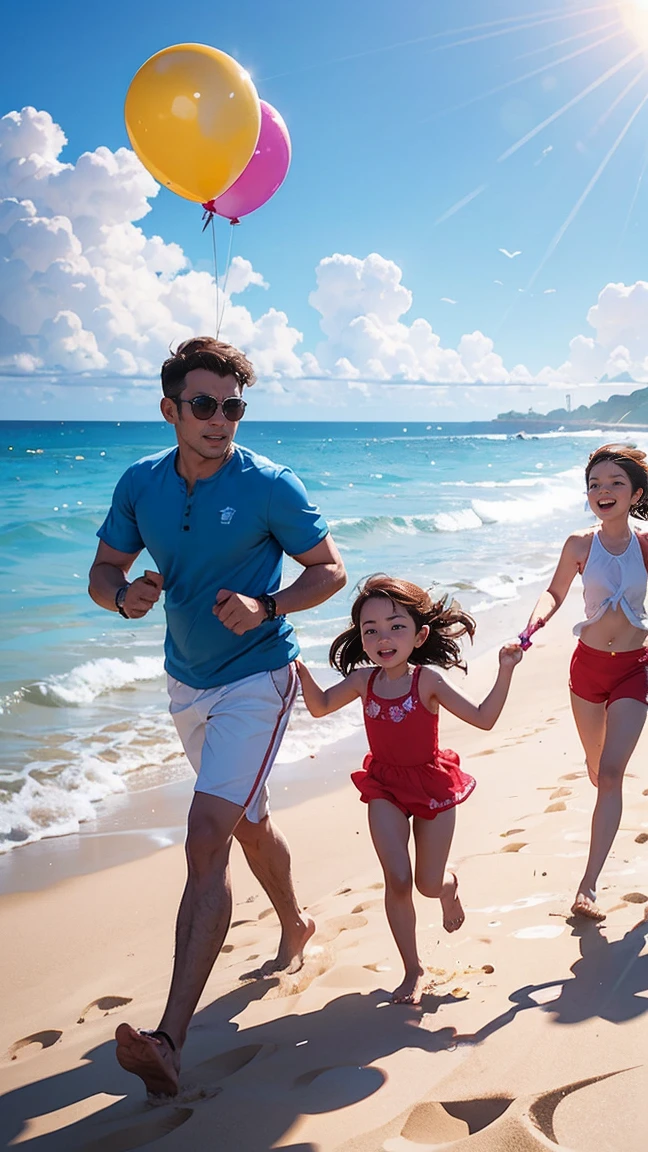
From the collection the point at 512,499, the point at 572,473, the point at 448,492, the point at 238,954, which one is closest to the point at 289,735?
the point at 238,954

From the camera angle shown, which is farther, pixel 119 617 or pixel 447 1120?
pixel 119 617

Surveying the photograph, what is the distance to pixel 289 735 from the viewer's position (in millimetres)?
7359

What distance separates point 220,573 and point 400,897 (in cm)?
125

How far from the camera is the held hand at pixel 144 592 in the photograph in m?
3.18

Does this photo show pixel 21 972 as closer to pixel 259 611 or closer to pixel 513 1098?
pixel 259 611

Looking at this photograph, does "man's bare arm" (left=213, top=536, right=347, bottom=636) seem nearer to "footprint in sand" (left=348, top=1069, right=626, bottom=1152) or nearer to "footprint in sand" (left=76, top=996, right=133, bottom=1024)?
"footprint in sand" (left=348, top=1069, right=626, bottom=1152)

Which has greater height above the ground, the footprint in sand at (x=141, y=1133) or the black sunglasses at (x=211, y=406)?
the black sunglasses at (x=211, y=406)

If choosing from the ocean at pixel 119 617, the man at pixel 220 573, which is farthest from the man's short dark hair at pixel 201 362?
the ocean at pixel 119 617

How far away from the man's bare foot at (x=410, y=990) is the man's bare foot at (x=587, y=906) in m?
0.72

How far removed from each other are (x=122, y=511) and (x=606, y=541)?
2.12 metres

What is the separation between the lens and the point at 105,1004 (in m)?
3.80

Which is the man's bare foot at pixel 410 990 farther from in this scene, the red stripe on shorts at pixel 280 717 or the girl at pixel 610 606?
the girl at pixel 610 606

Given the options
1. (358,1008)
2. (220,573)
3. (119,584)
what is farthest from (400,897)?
(119,584)

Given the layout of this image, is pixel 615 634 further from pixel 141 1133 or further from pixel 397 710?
pixel 141 1133
